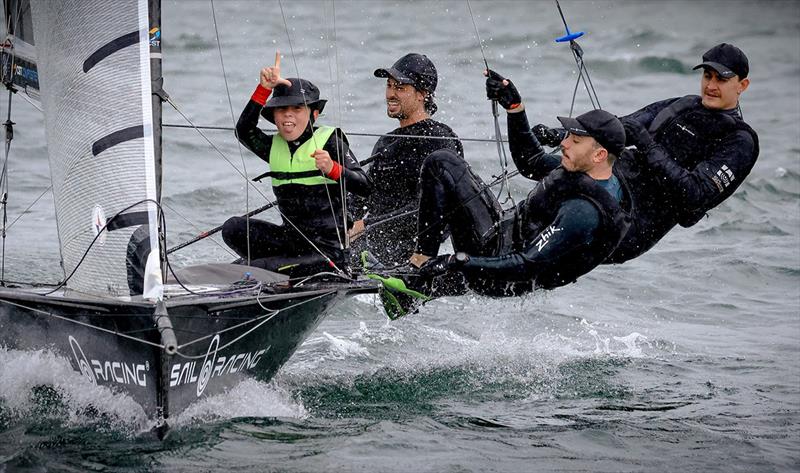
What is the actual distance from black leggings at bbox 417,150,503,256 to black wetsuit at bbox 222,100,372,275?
1.18 ft

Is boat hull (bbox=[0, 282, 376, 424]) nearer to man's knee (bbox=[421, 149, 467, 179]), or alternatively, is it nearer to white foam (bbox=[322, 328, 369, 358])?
man's knee (bbox=[421, 149, 467, 179])

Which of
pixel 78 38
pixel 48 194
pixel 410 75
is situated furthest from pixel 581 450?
pixel 48 194

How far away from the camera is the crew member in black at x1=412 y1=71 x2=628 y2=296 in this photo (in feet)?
17.3

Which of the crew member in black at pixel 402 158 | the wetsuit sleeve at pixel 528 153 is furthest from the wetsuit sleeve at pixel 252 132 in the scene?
the wetsuit sleeve at pixel 528 153

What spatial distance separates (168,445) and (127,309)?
0.60m

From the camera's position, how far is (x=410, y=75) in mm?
6133

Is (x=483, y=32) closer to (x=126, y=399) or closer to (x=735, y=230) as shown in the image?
(x=735, y=230)

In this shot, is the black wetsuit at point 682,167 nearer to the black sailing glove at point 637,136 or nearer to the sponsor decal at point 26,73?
the black sailing glove at point 637,136

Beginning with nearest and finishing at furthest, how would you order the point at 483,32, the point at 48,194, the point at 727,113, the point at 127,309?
the point at 127,309
the point at 727,113
the point at 48,194
the point at 483,32

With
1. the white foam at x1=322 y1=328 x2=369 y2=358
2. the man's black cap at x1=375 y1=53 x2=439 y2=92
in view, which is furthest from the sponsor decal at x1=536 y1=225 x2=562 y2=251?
the white foam at x1=322 y1=328 x2=369 y2=358

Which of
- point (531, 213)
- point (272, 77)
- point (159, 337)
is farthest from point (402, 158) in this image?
point (159, 337)

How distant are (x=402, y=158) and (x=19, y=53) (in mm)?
2040

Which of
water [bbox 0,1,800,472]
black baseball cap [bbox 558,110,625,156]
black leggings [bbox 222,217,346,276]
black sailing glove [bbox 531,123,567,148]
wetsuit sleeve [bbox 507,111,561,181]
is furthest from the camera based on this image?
black sailing glove [bbox 531,123,567,148]

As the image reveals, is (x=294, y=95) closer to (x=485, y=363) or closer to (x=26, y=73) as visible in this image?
(x=26, y=73)
